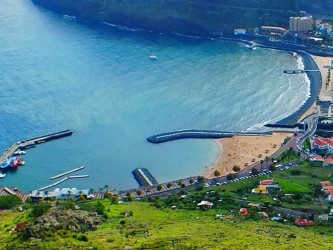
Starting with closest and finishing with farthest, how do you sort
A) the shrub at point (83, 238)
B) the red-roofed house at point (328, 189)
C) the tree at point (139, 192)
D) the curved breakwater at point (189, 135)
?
the shrub at point (83, 238) → the red-roofed house at point (328, 189) → the tree at point (139, 192) → the curved breakwater at point (189, 135)

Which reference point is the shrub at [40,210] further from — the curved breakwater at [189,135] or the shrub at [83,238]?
the curved breakwater at [189,135]

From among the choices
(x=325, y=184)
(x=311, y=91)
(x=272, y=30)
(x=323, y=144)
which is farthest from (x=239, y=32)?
(x=325, y=184)

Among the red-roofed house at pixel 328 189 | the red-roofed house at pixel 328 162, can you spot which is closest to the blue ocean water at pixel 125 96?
the red-roofed house at pixel 328 162

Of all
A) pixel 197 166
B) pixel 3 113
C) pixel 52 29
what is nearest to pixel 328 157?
pixel 197 166

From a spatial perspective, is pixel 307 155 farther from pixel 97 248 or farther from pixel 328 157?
pixel 97 248

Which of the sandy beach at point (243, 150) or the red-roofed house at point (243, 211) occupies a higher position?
the red-roofed house at point (243, 211)

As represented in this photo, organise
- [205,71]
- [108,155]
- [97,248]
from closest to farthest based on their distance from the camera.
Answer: [97,248], [108,155], [205,71]
